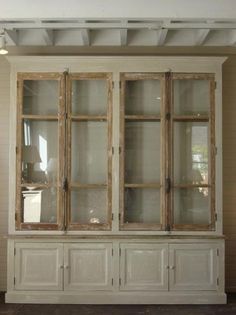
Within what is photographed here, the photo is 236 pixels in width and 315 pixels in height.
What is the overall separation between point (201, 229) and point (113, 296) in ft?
3.96

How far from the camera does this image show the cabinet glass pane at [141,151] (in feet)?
16.4

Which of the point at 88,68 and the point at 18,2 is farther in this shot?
the point at 88,68

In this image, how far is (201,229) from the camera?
491cm

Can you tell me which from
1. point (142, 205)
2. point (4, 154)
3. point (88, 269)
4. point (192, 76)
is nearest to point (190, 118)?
point (192, 76)

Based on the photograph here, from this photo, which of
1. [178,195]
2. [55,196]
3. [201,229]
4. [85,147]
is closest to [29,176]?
[55,196]

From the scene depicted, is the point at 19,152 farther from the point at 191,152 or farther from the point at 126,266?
the point at 191,152

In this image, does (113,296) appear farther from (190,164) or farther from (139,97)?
Result: (139,97)

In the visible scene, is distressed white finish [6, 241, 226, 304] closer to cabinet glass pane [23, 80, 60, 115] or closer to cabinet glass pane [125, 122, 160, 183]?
cabinet glass pane [125, 122, 160, 183]

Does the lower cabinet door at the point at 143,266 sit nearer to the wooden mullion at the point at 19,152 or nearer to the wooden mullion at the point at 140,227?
the wooden mullion at the point at 140,227

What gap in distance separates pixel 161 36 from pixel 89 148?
1.50 metres

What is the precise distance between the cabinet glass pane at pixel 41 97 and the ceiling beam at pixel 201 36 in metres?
1.72

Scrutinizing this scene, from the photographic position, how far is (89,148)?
5035 millimetres
